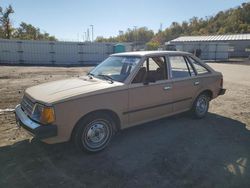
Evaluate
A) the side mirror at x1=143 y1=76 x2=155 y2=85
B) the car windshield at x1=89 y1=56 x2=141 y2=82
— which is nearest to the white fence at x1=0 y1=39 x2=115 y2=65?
the car windshield at x1=89 y1=56 x2=141 y2=82

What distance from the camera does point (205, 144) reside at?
4.57 metres

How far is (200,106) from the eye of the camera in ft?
19.8

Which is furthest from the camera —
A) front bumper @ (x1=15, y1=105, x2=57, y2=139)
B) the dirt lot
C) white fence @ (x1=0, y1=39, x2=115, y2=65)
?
white fence @ (x1=0, y1=39, x2=115, y2=65)

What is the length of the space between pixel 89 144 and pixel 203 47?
32370 millimetres

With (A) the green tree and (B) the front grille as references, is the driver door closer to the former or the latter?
(B) the front grille

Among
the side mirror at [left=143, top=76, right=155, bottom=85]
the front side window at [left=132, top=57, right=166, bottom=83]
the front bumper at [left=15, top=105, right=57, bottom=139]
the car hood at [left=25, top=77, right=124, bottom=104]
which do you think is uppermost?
the front side window at [left=132, top=57, right=166, bottom=83]

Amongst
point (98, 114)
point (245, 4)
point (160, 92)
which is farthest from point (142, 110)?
point (245, 4)

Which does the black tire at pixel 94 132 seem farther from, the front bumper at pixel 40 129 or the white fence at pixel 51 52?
the white fence at pixel 51 52

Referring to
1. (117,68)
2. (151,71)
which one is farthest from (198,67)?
(117,68)

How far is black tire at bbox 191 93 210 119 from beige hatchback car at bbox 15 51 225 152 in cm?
3

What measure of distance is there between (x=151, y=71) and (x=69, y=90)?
1.84 metres

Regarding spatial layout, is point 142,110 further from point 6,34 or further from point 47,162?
point 6,34

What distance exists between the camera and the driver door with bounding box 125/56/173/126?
4.47 m

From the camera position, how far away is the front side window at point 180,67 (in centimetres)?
518
